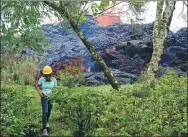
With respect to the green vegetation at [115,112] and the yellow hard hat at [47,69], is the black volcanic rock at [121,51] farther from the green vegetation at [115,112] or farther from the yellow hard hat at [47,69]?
the green vegetation at [115,112]

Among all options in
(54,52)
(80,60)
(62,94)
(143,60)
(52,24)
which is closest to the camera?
(62,94)

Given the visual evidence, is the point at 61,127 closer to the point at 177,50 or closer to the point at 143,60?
the point at 143,60

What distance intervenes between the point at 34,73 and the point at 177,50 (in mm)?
8597

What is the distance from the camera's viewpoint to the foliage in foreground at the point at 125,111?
21.4 feet

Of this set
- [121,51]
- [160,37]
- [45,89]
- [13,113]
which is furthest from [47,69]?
[121,51]

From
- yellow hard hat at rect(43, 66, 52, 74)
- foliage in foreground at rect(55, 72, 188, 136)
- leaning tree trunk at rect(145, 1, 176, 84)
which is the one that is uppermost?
leaning tree trunk at rect(145, 1, 176, 84)

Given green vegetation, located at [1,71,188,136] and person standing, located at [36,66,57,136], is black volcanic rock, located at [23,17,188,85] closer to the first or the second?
person standing, located at [36,66,57,136]

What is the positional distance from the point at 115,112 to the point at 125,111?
30cm

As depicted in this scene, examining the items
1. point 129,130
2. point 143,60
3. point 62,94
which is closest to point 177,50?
point 143,60

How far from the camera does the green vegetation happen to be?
6441mm

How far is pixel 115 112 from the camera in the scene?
695 centimetres

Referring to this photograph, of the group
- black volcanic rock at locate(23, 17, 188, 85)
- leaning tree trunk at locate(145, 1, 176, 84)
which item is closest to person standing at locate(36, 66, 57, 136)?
leaning tree trunk at locate(145, 1, 176, 84)

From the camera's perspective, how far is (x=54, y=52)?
82.0 ft

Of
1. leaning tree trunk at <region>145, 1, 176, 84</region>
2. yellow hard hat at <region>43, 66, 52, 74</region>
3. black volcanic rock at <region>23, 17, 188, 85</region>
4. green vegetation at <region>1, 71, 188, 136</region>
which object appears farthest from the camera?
black volcanic rock at <region>23, 17, 188, 85</region>
